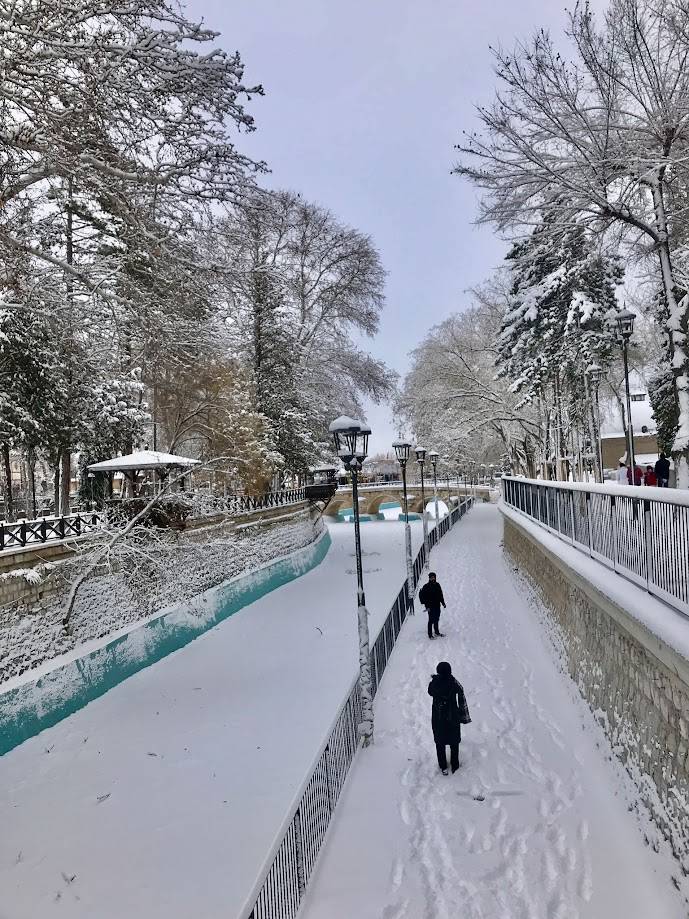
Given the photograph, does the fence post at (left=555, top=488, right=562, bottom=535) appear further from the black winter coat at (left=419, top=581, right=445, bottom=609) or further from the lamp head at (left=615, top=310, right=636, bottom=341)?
the lamp head at (left=615, top=310, right=636, bottom=341)

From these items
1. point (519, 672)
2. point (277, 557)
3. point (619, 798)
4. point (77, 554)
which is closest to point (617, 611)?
point (619, 798)

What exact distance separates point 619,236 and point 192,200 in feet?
27.6

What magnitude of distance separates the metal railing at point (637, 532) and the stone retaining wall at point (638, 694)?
43cm

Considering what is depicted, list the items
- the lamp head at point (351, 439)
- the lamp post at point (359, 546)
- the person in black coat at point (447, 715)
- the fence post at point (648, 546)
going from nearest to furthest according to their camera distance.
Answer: the fence post at point (648, 546) < the person in black coat at point (447, 715) < the lamp post at point (359, 546) < the lamp head at point (351, 439)

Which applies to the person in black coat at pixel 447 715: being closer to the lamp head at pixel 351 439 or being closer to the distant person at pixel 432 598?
the lamp head at pixel 351 439

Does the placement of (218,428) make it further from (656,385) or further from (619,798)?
(619,798)

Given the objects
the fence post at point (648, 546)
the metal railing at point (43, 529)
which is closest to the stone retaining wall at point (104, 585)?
the metal railing at point (43, 529)

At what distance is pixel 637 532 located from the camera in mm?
6551

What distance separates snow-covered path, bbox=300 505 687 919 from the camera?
5211 millimetres

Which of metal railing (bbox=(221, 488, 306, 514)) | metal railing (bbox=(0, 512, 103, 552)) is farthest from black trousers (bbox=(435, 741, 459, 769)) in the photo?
metal railing (bbox=(221, 488, 306, 514))

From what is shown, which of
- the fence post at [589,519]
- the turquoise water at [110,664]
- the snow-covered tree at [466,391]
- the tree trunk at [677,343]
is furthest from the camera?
the snow-covered tree at [466,391]

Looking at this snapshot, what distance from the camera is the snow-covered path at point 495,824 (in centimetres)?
521

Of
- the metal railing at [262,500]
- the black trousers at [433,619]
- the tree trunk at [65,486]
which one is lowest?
the black trousers at [433,619]

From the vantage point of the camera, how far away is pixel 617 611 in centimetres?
655
